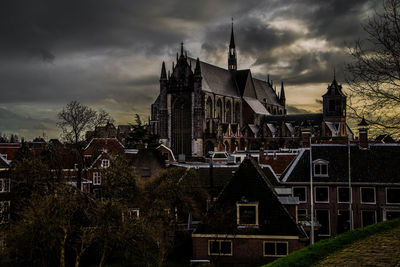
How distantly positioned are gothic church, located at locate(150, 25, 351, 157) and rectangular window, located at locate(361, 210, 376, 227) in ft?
178

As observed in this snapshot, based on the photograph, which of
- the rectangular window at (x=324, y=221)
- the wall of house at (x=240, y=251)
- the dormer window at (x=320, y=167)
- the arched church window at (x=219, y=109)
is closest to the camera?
the wall of house at (x=240, y=251)

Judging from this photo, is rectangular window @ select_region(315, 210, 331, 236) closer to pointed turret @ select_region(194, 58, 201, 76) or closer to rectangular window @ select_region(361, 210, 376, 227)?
rectangular window @ select_region(361, 210, 376, 227)

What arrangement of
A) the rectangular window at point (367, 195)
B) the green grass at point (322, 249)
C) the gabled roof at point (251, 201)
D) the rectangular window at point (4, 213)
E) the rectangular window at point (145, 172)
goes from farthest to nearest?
1. the rectangular window at point (145, 172)
2. the rectangular window at point (367, 195)
3. the rectangular window at point (4, 213)
4. the gabled roof at point (251, 201)
5. the green grass at point (322, 249)

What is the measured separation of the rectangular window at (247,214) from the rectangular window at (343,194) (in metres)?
12.7

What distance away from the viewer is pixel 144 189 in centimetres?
2717

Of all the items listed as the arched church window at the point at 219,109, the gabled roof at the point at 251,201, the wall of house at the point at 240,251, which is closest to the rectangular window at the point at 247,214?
the gabled roof at the point at 251,201

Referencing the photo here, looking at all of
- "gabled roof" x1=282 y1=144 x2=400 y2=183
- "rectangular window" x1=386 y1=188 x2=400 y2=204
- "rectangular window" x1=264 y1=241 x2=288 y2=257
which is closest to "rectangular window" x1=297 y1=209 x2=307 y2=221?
"gabled roof" x1=282 y1=144 x2=400 y2=183

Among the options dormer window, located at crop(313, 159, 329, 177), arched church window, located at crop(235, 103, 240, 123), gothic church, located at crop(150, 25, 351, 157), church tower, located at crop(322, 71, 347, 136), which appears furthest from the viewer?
arched church window, located at crop(235, 103, 240, 123)

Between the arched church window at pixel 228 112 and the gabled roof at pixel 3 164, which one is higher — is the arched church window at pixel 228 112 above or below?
above

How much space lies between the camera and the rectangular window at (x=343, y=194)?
33.2 metres

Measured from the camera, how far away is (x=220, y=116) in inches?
4099

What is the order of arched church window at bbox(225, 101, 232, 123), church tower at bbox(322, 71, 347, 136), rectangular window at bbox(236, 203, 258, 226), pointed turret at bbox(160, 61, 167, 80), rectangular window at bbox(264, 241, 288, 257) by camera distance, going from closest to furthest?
1. rectangular window at bbox(264, 241, 288, 257)
2. rectangular window at bbox(236, 203, 258, 226)
3. pointed turret at bbox(160, 61, 167, 80)
4. church tower at bbox(322, 71, 347, 136)
5. arched church window at bbox(225, 101, 232, 123)

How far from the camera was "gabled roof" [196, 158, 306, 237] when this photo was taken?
74.9 feet

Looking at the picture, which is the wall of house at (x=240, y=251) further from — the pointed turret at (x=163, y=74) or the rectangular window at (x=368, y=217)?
the pointed turret at (x=163, y=74)
